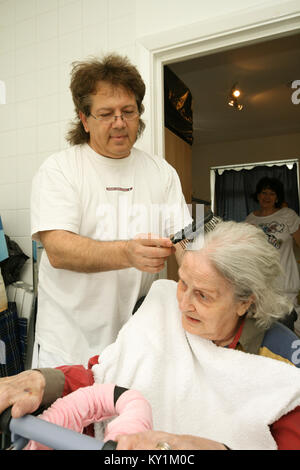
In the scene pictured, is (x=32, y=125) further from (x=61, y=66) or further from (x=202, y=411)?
(x=202, y=411)

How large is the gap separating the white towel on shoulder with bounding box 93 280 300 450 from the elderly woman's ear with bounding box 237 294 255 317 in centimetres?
13

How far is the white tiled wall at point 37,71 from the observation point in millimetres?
2107

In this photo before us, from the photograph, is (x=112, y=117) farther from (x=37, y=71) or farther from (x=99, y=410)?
(x=37, y=71)

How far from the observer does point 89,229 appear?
4.77ft

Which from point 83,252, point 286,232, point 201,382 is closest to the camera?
point 201,382

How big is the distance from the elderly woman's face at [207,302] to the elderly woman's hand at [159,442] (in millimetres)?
443

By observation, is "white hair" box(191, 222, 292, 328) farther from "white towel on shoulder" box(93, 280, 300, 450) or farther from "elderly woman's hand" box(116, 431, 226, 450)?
"elderly woman's hand" box(116, 431, 226, 450)

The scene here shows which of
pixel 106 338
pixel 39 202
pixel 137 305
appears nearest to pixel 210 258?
pixel 137 305

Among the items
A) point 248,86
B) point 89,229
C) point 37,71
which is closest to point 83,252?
point 89,229

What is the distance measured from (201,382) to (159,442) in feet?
1.41

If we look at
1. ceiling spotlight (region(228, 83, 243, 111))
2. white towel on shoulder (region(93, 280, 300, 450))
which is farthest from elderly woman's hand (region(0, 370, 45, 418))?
ceiling spotlight (region(228, 83, 243, 111))

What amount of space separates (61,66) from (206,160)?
4.43m

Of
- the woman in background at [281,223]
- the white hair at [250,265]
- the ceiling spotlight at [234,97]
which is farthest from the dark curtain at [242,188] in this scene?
the white hair at [250,265]

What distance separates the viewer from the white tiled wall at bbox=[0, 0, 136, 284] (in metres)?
2.11
